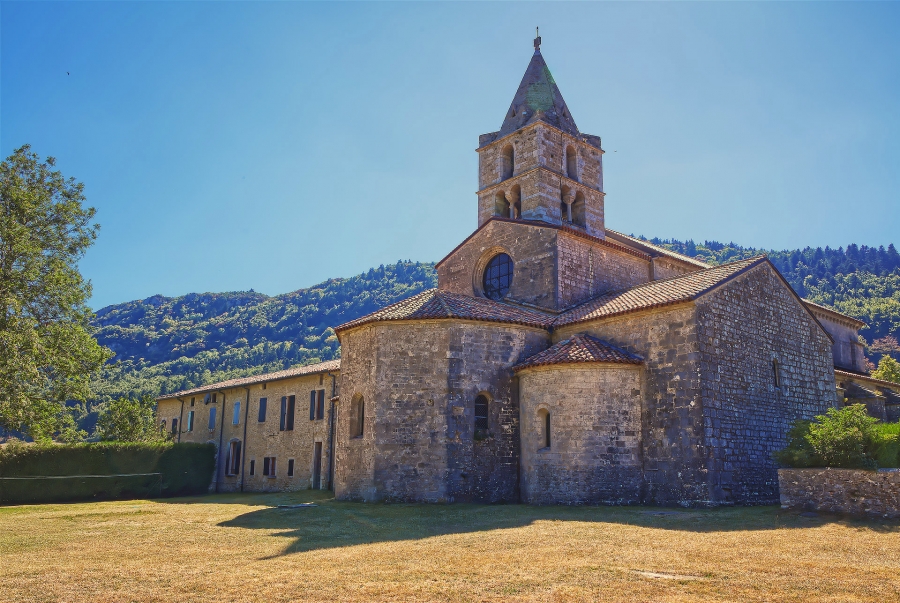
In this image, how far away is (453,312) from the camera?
20.5 metres

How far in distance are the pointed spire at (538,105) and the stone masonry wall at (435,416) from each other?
12.5 meters

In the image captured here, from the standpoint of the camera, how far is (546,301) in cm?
2489

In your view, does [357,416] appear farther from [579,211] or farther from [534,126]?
[534,126]

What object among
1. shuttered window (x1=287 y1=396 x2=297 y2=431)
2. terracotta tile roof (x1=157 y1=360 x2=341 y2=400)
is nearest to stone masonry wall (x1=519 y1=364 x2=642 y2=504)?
terracotta tile roof (x1=157 y1=360 x2=341 y2=400)

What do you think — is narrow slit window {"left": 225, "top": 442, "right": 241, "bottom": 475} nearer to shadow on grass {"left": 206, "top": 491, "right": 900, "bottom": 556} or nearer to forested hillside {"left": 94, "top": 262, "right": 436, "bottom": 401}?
shadow on grass {"left": 206, "top": 491, "right": 900, "bottom": 556}

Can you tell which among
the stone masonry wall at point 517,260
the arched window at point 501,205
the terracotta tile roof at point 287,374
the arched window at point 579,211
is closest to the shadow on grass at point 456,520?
the stone masonry wall at point 517,260

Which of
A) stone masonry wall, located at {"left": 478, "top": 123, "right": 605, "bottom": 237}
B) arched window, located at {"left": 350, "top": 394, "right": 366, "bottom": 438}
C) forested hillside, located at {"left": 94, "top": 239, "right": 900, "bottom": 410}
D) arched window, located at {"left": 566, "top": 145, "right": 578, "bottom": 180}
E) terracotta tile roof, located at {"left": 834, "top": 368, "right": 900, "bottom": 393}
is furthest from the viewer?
forested hillside, located at {"left": 94, "top": 239, "right": 900, "bottom": 410}

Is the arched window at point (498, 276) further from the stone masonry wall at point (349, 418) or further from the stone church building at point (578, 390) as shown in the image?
the stone masonry wall at point (349, 418)

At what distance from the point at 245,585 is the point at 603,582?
15.0 feet

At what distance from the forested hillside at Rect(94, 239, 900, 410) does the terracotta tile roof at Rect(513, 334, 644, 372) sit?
244 ft

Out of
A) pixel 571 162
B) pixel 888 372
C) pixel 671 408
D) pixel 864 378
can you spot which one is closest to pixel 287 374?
pixel 571 162

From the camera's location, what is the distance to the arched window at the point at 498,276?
27031 mm

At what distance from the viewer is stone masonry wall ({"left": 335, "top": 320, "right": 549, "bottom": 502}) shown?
19.7 metres

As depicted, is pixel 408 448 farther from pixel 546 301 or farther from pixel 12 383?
pixel 12 383
